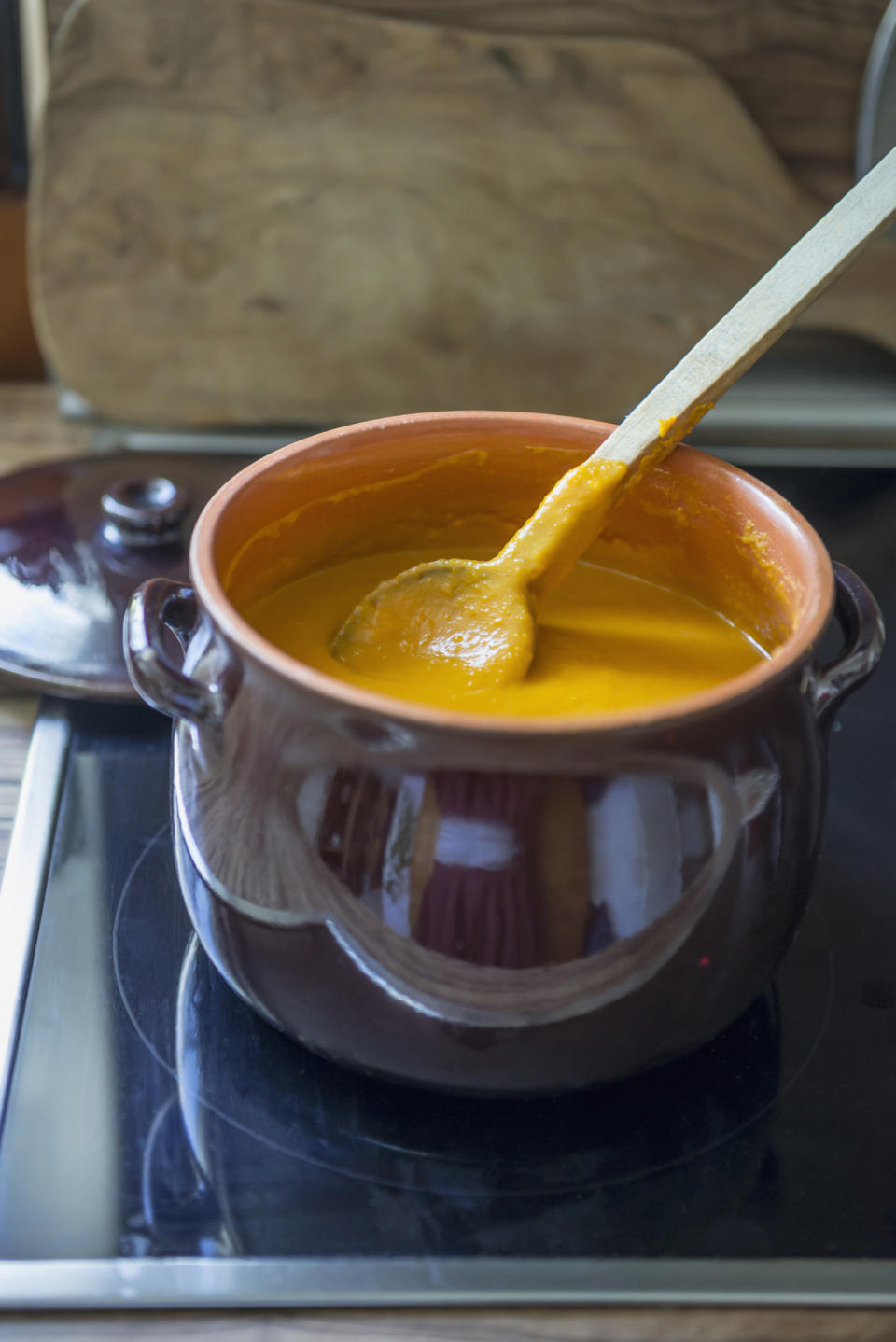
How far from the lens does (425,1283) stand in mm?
458

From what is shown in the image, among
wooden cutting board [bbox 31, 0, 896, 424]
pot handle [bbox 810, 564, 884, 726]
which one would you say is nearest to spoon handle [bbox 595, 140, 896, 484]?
pot handle [bbox 810, 564, 884, 726]

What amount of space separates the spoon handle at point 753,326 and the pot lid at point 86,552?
1.04ft

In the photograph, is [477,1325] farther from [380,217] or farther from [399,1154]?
[380,217]

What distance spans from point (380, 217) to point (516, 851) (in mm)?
705

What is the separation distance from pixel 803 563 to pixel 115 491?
1.55ft

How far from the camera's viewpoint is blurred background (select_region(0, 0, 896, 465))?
943 mm

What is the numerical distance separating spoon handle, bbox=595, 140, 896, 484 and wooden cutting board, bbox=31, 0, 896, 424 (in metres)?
0.44

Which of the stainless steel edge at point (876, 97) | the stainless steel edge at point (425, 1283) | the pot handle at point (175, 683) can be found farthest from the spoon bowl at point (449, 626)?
the stainless steel edge at point (876, 97)

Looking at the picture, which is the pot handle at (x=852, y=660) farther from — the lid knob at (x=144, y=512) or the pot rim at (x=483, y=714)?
the lid knob at (x=144, y=512)

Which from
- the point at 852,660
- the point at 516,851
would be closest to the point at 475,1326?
the point at 516,851

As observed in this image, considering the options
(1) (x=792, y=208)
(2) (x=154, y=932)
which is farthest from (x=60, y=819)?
(1) (x=792, y=208)

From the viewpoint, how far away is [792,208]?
3.30ft

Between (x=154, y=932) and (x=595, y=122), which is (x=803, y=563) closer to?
(x=154, y=932)

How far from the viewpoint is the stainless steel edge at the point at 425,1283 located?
45cm
